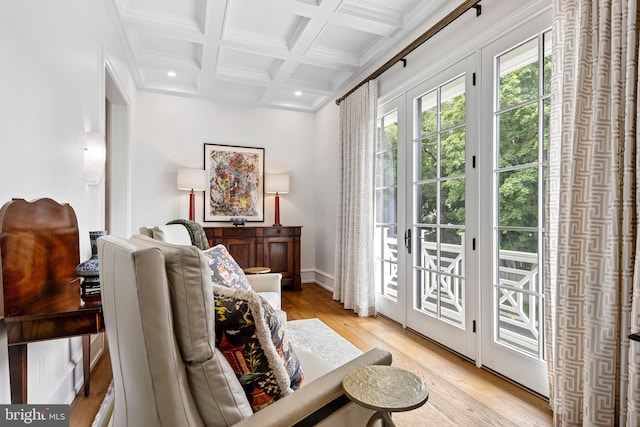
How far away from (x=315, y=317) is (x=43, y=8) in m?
3.12

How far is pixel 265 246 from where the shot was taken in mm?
4711

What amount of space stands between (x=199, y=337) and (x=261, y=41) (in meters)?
3.26

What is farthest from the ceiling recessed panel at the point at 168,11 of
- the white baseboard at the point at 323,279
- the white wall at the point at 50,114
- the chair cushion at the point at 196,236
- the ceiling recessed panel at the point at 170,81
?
the white baseboard at the point at 323,279

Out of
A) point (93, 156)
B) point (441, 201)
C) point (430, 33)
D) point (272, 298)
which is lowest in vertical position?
point (272, 298)

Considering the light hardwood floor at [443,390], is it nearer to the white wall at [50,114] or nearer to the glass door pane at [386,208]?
the white wall at [50,114]

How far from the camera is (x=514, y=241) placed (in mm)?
2238

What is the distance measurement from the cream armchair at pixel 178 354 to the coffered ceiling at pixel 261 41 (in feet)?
8.53

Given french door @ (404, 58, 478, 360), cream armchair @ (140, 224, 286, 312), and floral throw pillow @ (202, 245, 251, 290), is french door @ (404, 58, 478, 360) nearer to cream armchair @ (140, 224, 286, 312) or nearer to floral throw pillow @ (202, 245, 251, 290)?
cream armchair @ (140, 224, 286, 312)

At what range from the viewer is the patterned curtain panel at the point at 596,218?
1479 millimetres

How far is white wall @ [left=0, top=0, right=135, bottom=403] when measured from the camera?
140 centimetres

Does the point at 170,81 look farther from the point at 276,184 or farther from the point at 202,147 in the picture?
the point at 276,184

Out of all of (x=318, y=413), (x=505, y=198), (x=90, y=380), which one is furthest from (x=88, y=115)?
(x=505, y=198)

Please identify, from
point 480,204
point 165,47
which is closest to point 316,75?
point 165,47

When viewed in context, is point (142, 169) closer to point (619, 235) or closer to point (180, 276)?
point (180, 276)
